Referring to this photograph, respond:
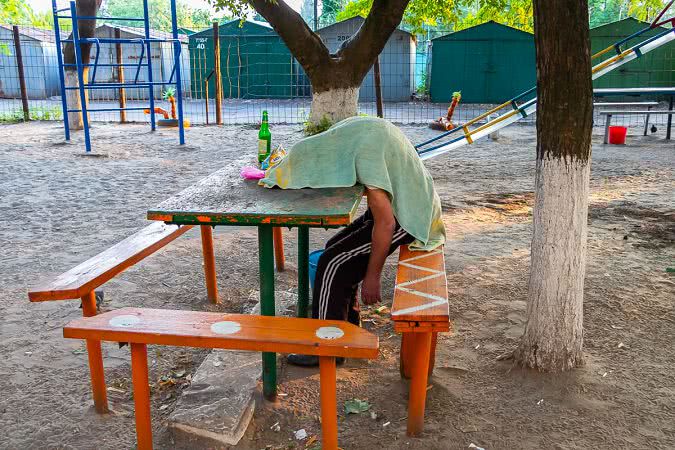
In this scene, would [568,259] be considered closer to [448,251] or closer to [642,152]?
[448,251]

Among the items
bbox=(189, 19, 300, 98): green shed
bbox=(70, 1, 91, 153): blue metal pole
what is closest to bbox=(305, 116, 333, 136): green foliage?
bbox=(70, 1, 91, 153): blue metal pole

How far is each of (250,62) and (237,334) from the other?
68.1 feet

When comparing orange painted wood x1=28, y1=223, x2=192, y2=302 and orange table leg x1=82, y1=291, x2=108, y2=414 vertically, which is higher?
orange painted wood x1=28, y1=223, x2=192, y2=302

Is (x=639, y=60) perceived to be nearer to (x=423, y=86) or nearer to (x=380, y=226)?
(x=423, y=86)

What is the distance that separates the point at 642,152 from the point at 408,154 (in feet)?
28.5

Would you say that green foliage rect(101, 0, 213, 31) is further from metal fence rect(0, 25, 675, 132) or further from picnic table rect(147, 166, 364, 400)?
picnic table rect(147, 166, 364, 400)

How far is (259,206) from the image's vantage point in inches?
101

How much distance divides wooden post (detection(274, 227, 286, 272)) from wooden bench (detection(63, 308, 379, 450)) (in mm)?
2049

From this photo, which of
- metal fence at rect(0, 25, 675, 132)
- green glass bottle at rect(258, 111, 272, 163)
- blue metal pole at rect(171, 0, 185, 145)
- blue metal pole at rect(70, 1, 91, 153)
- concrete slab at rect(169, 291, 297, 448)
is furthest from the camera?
metal fence at rect(0, 25, 675, 132)

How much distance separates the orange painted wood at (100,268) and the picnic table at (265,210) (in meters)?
0.47

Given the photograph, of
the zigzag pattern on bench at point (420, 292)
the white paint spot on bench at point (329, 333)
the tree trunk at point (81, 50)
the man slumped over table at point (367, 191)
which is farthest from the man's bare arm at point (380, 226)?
the tree trunk at point (81, 50)

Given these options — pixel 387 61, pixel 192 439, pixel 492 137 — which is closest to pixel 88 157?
pixel 492 137

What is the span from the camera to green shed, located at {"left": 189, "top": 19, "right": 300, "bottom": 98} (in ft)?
71.2

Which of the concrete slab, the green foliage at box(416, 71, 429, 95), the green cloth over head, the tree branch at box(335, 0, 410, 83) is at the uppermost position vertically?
the tree branch at box(335, 0, 410, 83)
